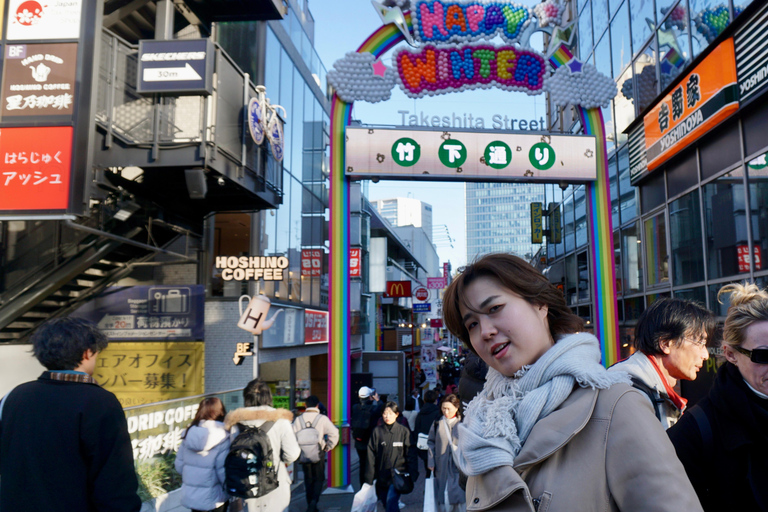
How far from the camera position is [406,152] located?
11.8 metres

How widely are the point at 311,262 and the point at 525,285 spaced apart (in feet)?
64.8

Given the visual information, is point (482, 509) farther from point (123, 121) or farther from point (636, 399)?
point (123, 121)

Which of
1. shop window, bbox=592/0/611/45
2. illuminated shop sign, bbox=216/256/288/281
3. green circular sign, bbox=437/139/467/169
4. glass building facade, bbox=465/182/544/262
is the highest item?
glass building facade, bbox=465/182/544/262

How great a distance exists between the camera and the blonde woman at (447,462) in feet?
25.5

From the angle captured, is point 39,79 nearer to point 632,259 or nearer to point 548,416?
point 548,416

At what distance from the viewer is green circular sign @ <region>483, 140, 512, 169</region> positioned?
12.0 meters

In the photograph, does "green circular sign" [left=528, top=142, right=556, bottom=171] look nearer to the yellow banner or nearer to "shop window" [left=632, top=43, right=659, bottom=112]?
"shop window" [left=632, top=43, right=659, bottom=112]

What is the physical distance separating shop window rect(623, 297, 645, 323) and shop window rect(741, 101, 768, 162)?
252 inches

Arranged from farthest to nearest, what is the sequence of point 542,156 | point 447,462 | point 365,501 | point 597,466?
point 542,156 → point 447,462 → point 365,501 → point 597,466

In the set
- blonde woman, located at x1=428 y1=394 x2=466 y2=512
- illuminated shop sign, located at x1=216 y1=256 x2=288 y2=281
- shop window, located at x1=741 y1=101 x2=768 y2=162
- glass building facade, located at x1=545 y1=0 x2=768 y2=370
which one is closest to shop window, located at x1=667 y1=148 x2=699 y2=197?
glass building facade, located at x1=545 y1=0 x2=768 y2=370

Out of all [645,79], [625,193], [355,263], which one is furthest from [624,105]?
[355,263]

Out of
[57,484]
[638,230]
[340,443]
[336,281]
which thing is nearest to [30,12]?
[336,281]

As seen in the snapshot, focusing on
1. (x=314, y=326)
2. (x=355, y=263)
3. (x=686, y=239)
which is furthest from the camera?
(x=355, y=263)

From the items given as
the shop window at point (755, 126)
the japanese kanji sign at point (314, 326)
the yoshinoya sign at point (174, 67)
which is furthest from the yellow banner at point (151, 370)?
the shop window at point (755, 126)
